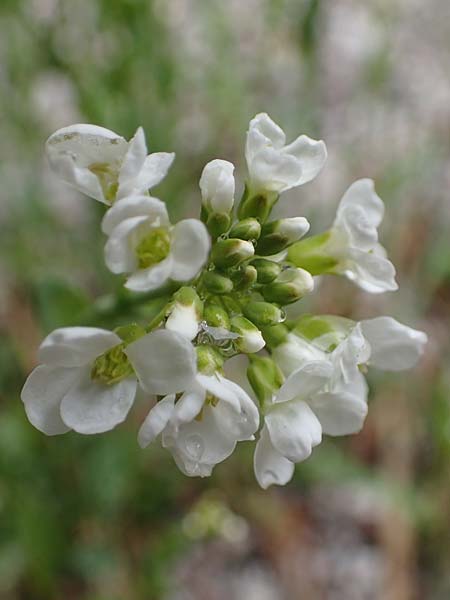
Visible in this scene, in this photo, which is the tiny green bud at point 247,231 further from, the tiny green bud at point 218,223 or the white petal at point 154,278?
the white petal at point 154,278

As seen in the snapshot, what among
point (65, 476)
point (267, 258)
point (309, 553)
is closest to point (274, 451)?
point (267, 258)

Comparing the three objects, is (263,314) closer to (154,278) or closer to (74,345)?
(154,278)

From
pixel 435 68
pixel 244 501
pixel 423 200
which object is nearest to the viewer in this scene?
pixel 244 501

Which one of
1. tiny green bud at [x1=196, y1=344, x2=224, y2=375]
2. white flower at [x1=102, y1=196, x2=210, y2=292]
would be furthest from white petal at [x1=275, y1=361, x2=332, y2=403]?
white flower at [x1=102, y1=196, x2=210, y2=292]

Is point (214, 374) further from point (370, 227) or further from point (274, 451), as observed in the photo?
point (370, 227)

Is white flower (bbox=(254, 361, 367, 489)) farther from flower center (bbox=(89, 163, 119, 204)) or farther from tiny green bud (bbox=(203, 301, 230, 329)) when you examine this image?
flower center (bbox=(89, 163, 119, 204))

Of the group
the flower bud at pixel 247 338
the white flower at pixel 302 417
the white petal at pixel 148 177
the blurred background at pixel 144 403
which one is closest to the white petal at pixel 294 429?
the white flower at pixel 302 417
